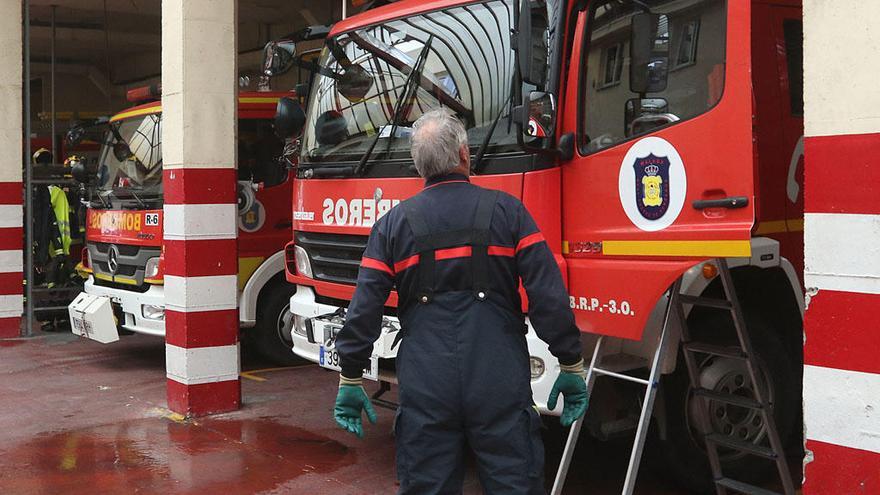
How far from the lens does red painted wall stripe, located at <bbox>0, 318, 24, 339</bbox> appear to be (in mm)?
11602

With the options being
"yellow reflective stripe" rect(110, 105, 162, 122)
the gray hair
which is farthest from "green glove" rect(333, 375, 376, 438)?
"yellow reflective stripe" rect(110, 105, 162, 122)

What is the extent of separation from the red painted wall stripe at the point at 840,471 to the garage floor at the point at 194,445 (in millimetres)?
2317

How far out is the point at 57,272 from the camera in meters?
11.9

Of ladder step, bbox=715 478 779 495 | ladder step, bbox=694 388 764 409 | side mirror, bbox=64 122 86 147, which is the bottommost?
ladder step, bbox=715 478 779 495

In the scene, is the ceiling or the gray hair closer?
the gray hair

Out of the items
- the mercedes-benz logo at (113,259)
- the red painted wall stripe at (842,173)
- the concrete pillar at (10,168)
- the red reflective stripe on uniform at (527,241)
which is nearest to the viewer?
the red painted wall stripe at (842,173)

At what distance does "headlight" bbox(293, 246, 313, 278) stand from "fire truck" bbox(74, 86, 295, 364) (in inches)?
93.9

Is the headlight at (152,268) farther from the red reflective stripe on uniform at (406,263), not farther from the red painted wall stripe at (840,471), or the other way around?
the red painted wall stripe at (840,471)

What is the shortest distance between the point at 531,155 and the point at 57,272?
8579 mm

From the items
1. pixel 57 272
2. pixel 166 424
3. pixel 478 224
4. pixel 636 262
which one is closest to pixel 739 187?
pixel 636 262

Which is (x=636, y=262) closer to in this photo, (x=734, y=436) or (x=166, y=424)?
(x=734, y=436)

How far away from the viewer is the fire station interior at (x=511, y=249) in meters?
4.62

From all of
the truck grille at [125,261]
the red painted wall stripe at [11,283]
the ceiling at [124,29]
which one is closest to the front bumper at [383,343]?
the truck grille at [125,261]

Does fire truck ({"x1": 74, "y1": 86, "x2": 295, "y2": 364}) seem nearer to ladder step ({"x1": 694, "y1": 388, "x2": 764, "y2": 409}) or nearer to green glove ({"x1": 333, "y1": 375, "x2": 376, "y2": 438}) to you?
ladder step ({"x1": 694, "y1": 388, "x2": 764, "y2": 409})
